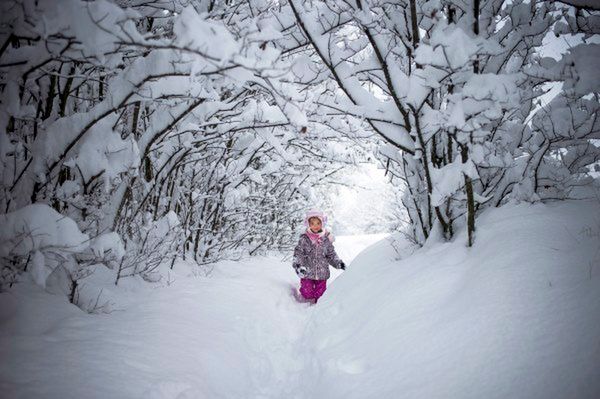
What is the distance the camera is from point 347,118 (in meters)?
3.32

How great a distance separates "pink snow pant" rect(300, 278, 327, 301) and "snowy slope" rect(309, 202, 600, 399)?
2154 millimetres

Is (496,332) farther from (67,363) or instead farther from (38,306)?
(38,306)

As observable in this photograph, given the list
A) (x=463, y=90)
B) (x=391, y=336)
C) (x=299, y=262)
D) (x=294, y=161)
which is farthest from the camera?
(x=299, y=262)

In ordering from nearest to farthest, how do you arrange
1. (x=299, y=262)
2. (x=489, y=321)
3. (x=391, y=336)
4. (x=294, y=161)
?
(x=489, y=321) < (x=391, y=336) < (x=294, y=161) < (x=299, y=262)

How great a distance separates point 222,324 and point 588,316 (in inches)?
101

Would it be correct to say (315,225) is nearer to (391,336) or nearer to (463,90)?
(391,336)

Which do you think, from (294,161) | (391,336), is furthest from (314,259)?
(391,336)

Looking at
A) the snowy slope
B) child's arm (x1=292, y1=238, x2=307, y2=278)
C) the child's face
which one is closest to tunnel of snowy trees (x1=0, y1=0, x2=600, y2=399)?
the snowy slope

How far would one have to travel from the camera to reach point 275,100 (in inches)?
96.0

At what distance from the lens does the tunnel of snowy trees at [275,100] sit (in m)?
1.34

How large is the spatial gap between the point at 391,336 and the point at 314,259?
3.02 metres

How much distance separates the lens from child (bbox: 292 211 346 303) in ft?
16.1

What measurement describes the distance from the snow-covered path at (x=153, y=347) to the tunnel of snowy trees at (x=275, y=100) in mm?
316

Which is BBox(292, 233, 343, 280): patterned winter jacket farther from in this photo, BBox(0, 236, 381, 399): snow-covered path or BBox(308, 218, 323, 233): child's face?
BBox(0, 236, 381, 399): snow-covered path
